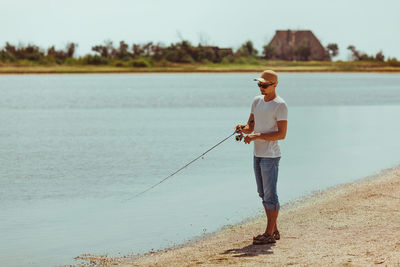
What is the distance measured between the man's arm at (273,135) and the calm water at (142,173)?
173cm

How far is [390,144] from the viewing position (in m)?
14.4

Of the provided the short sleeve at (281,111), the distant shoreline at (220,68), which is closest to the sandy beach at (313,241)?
the short sleeve at (281,111)

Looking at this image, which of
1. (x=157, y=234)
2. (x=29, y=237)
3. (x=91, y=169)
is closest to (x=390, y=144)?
(x=91, y=169)

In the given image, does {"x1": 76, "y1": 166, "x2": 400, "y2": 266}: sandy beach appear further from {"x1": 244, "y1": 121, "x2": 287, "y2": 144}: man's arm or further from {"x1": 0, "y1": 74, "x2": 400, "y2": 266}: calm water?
{"x1": 244, "y1": 121, "x2": 287, "y2": 144}: man's arm

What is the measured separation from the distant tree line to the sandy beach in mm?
66455

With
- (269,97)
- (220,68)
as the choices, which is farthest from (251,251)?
(220,68)

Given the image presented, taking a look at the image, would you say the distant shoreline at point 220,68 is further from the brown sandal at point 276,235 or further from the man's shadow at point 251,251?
the man's shadow at point 251,251

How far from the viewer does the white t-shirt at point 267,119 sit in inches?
216

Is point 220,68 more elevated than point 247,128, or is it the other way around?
point 247,128

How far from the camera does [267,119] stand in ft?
18.2

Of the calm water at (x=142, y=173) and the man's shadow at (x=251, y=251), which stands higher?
the man's shadow at (x=251, y=251)

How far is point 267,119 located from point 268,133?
0.13m

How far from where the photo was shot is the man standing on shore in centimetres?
548

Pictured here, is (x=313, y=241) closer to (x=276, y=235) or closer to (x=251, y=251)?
(x=276, y=235)
